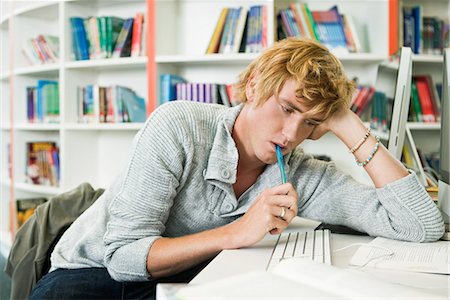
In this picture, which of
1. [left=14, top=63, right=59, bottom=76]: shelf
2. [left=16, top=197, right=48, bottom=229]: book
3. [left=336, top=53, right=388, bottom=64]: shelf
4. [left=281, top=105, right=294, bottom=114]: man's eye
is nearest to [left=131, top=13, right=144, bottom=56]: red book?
[left=14, top=63, right=59, bottom=76]: shelf

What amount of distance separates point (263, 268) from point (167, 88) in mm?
2159

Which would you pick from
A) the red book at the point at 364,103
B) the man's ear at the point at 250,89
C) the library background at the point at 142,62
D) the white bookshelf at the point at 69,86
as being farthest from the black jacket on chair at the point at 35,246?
the red book at the point at 364,103

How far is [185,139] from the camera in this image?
1251 mm

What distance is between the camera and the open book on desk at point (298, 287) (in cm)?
62

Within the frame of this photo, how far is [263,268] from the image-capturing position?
95 centimetres

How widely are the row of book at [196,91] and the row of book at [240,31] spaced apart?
0.18m

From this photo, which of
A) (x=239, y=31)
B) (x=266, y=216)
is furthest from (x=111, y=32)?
(x=266, y=216)

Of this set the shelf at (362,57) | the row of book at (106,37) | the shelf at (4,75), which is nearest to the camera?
the shelf at (362,57)

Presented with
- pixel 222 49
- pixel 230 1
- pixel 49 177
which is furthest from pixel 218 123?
pixel 49 177

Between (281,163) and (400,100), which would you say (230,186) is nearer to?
(281,163)

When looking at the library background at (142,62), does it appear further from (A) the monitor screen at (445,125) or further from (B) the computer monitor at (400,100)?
(A) the monitor screen at (445,125)

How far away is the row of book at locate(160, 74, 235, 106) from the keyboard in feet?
5.83

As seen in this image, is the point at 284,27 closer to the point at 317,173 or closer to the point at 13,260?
the point at 317,173

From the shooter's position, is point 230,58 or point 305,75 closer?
point 305,75
